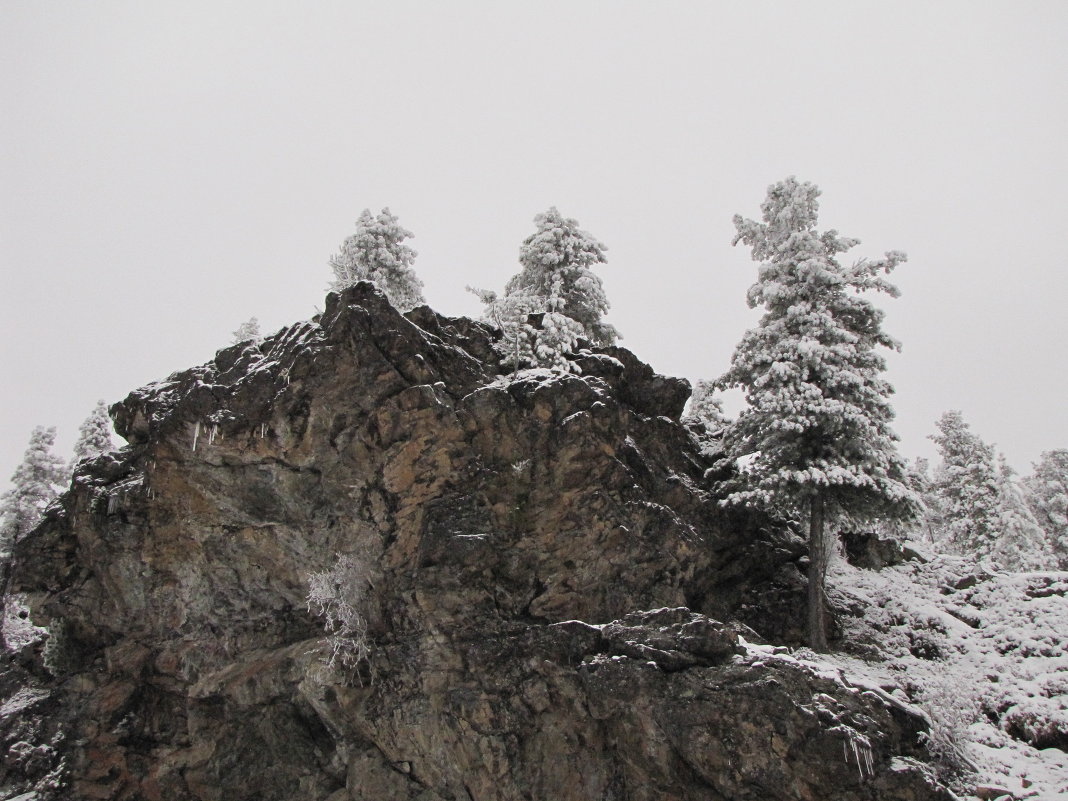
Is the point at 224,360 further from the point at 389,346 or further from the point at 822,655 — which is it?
the point at 822,655

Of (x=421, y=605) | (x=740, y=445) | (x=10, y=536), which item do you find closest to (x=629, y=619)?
(x=421, y=605)

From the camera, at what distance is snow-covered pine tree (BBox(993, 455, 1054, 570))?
2714 cm

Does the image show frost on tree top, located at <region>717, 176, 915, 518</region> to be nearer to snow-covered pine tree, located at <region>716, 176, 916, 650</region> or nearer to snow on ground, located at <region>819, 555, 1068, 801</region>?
snow-covered pine tree, located at <region>716, 176, 916, 650</region>

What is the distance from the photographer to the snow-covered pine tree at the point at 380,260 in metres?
27.2

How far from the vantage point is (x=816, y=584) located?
1742 cm

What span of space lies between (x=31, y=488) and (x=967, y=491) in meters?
48.4

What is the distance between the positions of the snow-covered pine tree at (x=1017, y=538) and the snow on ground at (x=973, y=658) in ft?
33.8

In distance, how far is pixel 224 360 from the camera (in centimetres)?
2120

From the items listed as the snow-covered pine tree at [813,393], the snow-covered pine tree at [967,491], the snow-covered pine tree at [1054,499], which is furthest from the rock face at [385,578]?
the snow-covered pine tree at [1054,499]

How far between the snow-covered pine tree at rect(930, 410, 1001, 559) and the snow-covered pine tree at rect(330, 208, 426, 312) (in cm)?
2886

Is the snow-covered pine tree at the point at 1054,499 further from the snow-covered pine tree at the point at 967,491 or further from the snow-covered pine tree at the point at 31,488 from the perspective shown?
the snow-covered pine tree at the point at 31,488

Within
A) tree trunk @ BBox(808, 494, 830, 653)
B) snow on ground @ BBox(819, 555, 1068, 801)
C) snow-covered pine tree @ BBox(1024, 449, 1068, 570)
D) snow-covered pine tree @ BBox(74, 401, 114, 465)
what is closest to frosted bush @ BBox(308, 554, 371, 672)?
A: snow on ground @ BBox(819, 555, 1068, 801)

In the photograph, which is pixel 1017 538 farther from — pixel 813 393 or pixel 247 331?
pixel 247 331

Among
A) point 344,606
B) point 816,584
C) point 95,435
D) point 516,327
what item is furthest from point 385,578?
point 95,435
